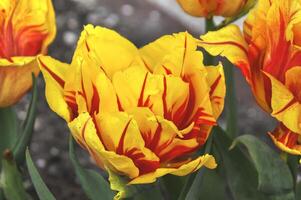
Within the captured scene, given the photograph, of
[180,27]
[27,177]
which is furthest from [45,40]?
[180,27]

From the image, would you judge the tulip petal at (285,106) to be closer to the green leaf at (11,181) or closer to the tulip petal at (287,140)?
the tulip petal at (287,140)

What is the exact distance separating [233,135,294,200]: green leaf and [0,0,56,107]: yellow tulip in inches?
10.4

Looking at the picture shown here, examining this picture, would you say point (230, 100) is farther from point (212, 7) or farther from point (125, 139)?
point (125, 139)

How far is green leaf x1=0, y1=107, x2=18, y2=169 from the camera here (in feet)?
3.80

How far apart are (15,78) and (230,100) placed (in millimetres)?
347

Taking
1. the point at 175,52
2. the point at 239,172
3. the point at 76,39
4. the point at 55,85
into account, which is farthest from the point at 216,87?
the point at 76,39

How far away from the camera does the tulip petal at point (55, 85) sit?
84 centimetres

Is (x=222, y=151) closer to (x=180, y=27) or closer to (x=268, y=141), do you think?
(x=268, y=141)

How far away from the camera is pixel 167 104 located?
2.69ft

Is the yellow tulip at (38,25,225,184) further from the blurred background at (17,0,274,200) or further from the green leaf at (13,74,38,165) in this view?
the blurred background at (17,0,274,200)

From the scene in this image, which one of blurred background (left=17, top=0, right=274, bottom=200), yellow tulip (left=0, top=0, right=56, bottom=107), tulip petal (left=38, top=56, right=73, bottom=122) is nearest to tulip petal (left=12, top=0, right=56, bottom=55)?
yellow tulip (left=0, top=0, right=56, bottom=107)

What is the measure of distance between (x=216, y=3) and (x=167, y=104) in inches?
8.6

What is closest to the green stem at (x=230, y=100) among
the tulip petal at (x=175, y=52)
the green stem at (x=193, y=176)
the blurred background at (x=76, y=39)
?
the green stem at (x=193, y=176)

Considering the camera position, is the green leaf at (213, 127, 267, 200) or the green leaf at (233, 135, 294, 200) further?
the green leaf at (213, 127, 267, 200)
